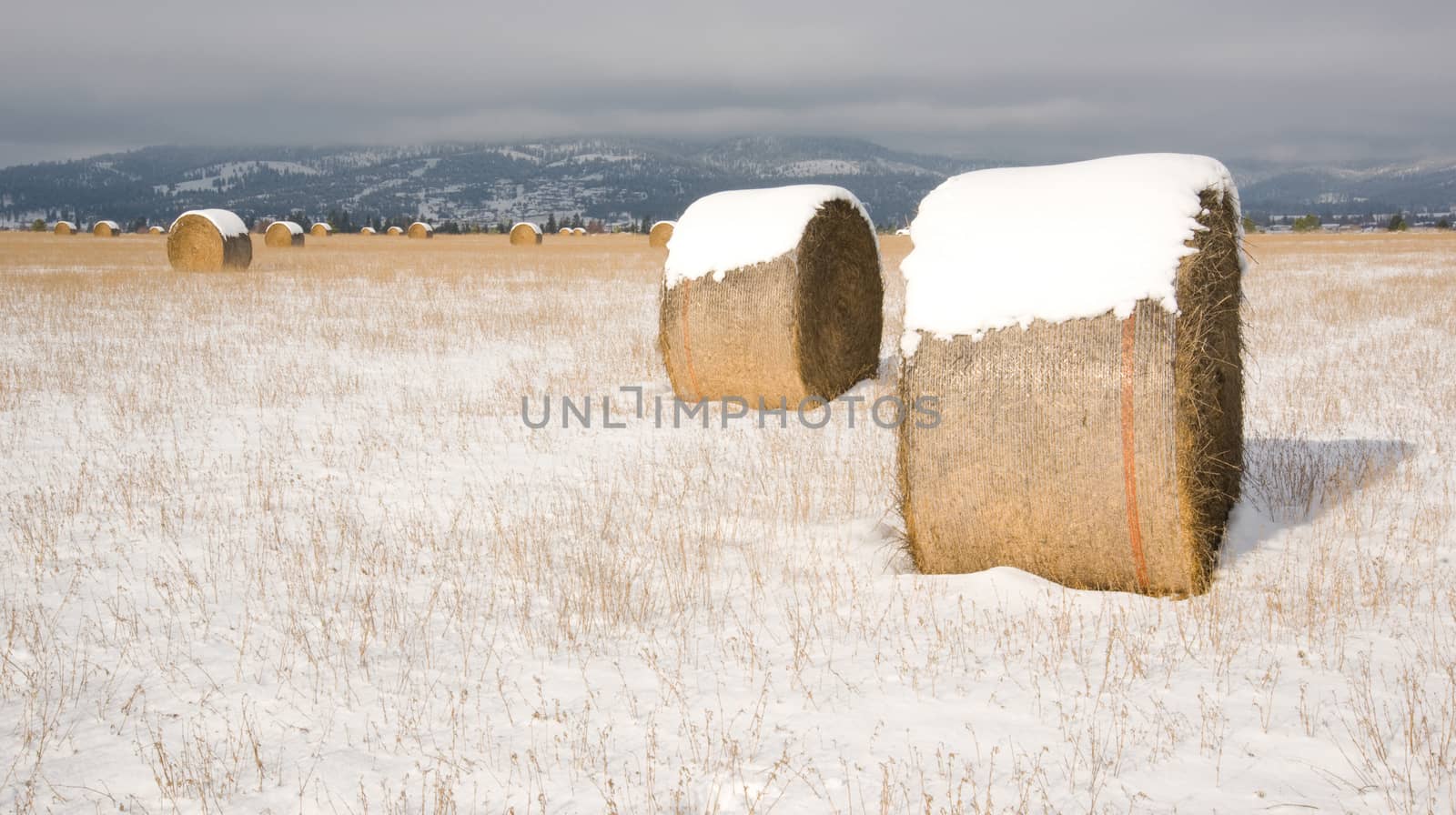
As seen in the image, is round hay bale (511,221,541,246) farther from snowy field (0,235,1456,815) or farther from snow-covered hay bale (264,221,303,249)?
snowy field (0,235,1456,815)

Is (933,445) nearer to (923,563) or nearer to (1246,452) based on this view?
(923,563)

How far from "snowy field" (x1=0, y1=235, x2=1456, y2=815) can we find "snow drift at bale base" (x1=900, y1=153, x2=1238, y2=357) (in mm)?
1408

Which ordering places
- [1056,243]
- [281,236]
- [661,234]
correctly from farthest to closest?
1. [661,234]
2. [281,236]
3. [1056,243]

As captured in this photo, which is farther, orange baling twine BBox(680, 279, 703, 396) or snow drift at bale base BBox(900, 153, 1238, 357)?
orange baling twine BBox(680, 279, 703, 396)

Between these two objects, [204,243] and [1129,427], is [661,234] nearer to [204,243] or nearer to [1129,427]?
[204,243]

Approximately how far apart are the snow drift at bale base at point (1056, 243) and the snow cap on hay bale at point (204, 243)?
25701 mm

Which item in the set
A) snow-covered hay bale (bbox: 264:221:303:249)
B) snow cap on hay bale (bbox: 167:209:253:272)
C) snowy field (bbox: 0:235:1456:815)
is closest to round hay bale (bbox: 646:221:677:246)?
snow-covered hay bale (bbox: 264:221:303:249)

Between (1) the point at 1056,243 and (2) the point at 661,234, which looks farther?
(2) the point at 661,234

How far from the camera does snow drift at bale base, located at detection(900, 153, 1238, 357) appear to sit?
508 centimetres

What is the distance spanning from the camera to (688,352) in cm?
1039

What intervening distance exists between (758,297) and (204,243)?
2225cm

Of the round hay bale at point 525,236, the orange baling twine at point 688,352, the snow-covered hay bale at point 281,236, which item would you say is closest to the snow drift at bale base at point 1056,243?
the orange baling twine at point 688,352

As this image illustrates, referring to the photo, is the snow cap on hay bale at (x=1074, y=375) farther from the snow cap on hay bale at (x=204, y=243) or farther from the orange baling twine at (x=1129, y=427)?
the snow cap on hay bale at (x=204, y=243)

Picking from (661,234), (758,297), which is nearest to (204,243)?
(758,297)
